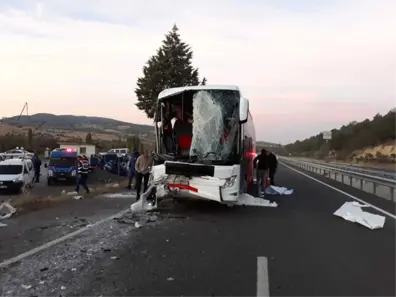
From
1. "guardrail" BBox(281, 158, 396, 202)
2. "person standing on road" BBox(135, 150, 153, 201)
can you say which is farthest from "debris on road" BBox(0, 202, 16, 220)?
"guardrail" BBox(281, 158, 396, 202)

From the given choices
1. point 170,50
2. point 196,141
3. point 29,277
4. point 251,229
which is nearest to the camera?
point 29,277

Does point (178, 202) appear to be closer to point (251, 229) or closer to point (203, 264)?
point (251, 229)

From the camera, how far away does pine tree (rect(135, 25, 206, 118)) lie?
122 feet

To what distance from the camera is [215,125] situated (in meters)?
13.0

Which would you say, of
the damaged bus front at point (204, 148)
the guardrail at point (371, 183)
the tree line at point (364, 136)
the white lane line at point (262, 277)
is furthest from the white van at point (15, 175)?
the tree line at point (364, 136)

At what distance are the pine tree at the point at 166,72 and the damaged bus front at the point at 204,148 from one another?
2348cm

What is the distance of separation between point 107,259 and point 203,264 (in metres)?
1.43

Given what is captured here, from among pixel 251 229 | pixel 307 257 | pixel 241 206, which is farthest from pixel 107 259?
pixel 241 206

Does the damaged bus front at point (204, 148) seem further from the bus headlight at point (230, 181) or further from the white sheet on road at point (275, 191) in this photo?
the white sheet on road at point (275, 191)

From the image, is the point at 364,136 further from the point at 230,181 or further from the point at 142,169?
the point at 230,181

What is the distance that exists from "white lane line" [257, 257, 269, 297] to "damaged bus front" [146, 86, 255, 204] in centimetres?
505

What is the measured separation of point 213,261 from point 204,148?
583 cm

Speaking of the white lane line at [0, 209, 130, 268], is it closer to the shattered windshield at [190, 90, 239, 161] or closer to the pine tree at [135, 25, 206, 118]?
the shattered windshield at [190, 90, 239, 161]

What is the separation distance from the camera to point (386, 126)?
8006 centimetres
